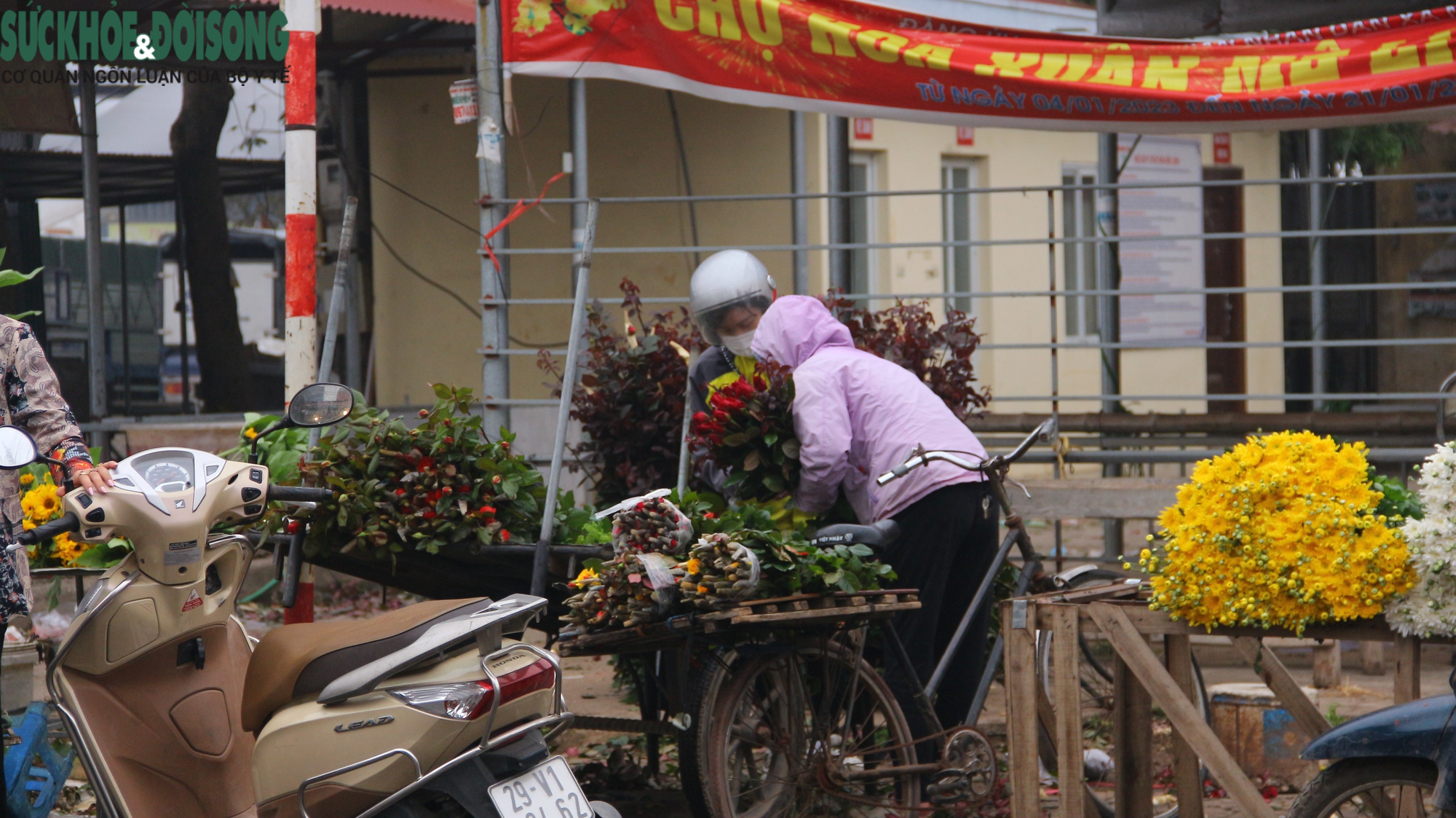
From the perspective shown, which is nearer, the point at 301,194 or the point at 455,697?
the point at 455,697

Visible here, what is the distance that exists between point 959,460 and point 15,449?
2.61 m

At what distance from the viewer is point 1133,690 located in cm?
422

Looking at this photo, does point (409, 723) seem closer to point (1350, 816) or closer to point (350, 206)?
point (350, 206)

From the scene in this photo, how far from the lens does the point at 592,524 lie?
15.7 feet

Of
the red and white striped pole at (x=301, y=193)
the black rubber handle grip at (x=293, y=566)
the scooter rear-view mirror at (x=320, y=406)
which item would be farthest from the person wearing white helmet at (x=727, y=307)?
the scooter rear-view mirror at (x=320, y=406)

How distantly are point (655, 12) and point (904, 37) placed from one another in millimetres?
1138

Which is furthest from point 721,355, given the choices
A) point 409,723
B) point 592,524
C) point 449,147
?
point 449,147

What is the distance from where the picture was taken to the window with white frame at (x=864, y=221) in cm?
→ 1310

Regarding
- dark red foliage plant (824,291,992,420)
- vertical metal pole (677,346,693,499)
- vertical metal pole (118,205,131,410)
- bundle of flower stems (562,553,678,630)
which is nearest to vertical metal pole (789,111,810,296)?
dark red foliage plant (824,291,992,420)

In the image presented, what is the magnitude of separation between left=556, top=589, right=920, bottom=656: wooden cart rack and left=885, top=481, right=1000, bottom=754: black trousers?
0.43 metres

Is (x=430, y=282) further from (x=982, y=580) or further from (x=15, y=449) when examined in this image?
(x=15, y=449)

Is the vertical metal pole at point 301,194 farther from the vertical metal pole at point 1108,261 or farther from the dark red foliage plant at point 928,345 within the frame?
the vertical metal pole at point 1108,261

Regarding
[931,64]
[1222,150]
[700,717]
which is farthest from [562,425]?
[1222,150]

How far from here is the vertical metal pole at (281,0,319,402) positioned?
5.26 metres
